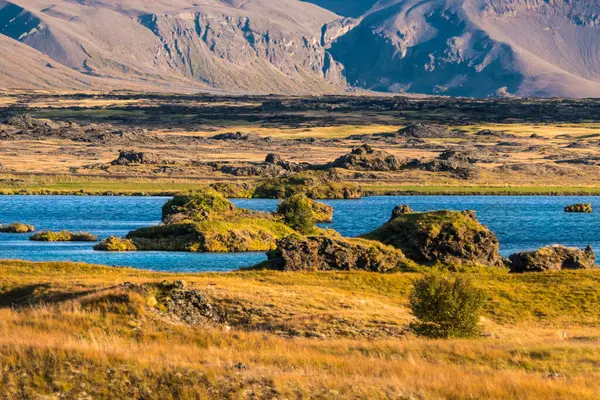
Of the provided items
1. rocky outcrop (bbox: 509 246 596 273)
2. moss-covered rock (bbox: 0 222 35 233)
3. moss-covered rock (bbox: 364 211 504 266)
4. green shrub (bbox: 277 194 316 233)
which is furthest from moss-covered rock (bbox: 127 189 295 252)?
rocky outcrop (bbox: 509 246 596 273)

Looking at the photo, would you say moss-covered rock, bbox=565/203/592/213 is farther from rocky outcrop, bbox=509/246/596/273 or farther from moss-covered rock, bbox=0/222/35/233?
moss-covered rock, bbox=0/222/35/233

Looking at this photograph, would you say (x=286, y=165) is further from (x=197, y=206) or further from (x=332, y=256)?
(x=332, y=256)

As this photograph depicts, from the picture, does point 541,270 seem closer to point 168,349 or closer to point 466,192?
point 168,349

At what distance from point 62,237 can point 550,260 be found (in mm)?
36291

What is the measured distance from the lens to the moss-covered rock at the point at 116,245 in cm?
6284

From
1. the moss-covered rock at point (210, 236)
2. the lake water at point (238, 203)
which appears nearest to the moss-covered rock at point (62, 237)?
the lake water at point (238, 203)

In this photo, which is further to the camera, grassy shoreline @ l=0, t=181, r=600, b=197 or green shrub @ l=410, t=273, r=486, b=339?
grassy shoreline @ l=0, t=181, r=600, b=197

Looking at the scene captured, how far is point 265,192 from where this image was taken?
4483 inches

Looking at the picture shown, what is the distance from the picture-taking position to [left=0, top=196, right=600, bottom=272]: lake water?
194 feet

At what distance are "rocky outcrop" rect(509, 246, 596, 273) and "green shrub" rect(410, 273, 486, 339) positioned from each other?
18951mm

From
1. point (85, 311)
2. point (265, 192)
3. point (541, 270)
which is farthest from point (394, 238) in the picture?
point (265, 192)

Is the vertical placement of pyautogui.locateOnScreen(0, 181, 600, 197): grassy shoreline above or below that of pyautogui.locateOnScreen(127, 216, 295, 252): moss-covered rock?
below

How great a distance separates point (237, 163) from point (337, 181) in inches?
1149

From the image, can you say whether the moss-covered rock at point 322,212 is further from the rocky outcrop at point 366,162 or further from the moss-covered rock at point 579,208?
the rocky outcrop at point 366,162
